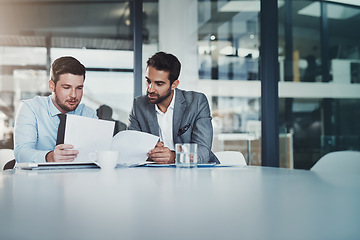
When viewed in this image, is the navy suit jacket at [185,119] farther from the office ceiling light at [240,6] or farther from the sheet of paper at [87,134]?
the office ceiling light at [240,6]

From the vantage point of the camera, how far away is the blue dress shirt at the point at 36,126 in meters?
2.10

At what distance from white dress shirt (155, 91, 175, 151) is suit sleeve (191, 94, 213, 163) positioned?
0.59 ft

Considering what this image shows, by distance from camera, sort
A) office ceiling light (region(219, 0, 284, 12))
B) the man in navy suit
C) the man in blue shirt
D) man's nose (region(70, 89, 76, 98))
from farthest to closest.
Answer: office ceiling light (region(219, 0, 284, 12)), the man in navy suit, man's nose (region(70, 89, 76, 98)), the man in blue shirt

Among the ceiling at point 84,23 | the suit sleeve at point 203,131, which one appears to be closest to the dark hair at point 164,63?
the suit sleeve at point 203,131

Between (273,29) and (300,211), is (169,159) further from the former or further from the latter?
(273,29)

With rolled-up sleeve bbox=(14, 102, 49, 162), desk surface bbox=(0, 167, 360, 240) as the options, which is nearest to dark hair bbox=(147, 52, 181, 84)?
rolled-up sleeve bbox=(14, 102, 49, 162)

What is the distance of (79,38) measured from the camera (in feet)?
17.8

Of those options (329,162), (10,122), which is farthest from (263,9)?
(10,122)

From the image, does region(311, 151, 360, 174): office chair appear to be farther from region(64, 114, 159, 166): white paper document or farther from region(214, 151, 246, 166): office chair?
region(64, 114, 159, 166): white paper document

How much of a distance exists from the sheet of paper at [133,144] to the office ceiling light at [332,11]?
2161 mm

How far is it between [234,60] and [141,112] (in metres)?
2.21

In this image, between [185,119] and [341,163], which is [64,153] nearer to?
[185,119]

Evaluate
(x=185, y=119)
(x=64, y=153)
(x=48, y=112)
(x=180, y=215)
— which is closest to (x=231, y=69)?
(x=185, y=119)

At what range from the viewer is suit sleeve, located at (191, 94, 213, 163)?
226 centimetres
